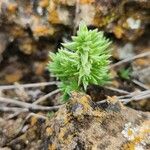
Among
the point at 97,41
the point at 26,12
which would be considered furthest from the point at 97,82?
the point at 26,12

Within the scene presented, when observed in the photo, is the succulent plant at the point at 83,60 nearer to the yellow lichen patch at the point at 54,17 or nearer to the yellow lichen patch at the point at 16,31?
the yellow lichen patch at the point at 54,17

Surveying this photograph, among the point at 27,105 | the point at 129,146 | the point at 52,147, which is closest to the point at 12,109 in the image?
the point at 27,105

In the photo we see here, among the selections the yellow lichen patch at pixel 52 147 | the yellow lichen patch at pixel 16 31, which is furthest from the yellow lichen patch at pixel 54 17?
the yellow lichen patch at pixel 52 147

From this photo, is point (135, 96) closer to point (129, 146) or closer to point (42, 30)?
point (129, 146)

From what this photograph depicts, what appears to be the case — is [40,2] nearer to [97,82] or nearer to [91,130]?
[97,82]

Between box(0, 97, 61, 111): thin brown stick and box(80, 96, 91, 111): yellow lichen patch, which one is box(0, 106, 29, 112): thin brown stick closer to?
box(0, 97, 61, 111): thin brown stick

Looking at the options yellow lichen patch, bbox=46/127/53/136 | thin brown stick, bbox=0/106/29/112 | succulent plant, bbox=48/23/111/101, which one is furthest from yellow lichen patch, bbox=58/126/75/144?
thin brown stick, bbox=0/106/29/112

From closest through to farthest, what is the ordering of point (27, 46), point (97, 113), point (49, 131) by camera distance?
point (97, 113)
point (49, 131)
point (27, 46)
